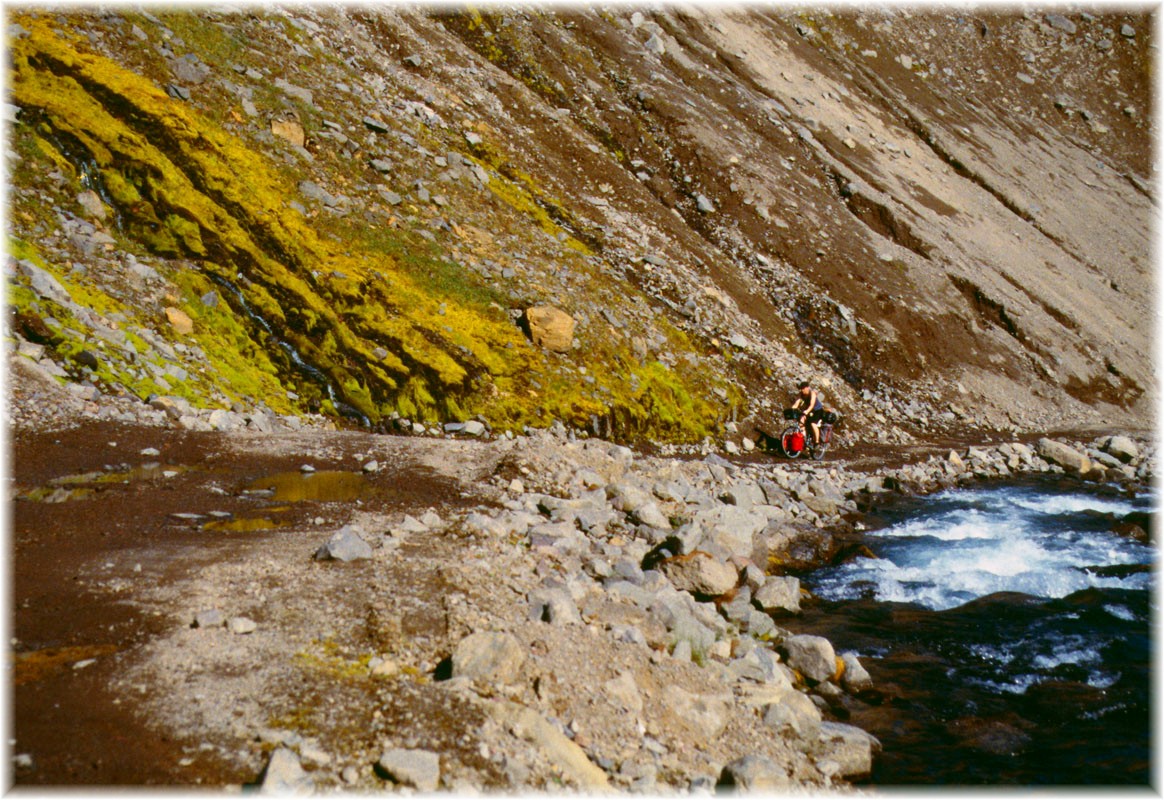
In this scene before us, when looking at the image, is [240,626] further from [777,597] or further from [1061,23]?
[1061,23]

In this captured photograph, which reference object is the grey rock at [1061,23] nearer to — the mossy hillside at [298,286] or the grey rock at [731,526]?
the mossy hillside at [298,286]

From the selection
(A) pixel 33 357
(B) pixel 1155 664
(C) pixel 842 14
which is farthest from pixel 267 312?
(C) pixel 842 14

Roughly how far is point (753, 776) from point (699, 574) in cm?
505

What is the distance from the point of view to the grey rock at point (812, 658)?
10.5m

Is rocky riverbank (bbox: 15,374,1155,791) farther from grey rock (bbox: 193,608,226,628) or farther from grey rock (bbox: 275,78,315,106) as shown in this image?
grey rock (bbox: 275,78,315,106)

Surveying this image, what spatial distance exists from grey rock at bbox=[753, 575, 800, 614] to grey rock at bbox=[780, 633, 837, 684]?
191cm

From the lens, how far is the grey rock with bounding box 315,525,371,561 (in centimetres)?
981

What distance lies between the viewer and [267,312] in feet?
60.2

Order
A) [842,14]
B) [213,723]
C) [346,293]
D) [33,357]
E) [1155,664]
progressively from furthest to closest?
[842,14] → [346,293] → [33,357] → [1155,664] → [213,723]

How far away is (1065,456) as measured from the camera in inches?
981

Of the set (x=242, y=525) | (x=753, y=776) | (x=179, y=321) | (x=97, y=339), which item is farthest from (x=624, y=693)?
(x=179, y=321)

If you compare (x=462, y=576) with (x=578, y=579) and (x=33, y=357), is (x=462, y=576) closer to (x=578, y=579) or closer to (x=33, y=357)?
(x=578, y=579)

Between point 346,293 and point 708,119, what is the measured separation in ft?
77.8

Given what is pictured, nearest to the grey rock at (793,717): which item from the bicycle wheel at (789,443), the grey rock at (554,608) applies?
the grey rock at (554,608)
